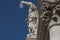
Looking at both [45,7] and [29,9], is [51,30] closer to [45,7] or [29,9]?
[45,7]

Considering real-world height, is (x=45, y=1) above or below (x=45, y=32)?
above

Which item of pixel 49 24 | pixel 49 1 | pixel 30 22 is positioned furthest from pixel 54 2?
pixel 30 22

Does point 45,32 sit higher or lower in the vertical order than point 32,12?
lower

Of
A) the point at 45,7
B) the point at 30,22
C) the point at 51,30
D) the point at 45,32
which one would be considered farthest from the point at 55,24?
the point at 30,22

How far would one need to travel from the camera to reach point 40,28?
18953mm

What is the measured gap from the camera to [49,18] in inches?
618

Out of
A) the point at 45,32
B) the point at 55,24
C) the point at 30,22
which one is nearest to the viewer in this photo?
the point at 55,24

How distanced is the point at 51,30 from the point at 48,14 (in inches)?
44.9

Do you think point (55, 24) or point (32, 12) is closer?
point (55, 24)

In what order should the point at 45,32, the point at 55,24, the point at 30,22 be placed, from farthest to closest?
the point at 30,22, the point at 45,32, the point at 55,24

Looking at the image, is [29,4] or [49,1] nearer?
[49,1]

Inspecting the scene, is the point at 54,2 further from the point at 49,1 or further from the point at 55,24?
the point at 55,24

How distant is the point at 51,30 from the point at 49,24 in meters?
0.65

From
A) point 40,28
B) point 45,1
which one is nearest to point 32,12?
point 40,28
